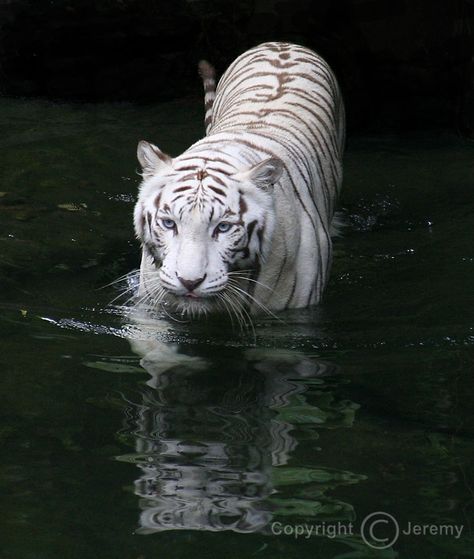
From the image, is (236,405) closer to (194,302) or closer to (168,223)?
(194,302)

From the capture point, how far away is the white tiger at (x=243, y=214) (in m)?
3.79

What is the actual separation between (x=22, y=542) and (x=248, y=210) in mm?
1681

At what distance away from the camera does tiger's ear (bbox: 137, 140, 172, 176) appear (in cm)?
405

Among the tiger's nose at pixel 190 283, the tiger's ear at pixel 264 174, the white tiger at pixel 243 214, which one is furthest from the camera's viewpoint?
the tiger's ear at pixel 264 174

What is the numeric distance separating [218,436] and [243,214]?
1.00 m

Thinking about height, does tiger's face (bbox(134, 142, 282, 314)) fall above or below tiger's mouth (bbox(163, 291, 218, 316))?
above

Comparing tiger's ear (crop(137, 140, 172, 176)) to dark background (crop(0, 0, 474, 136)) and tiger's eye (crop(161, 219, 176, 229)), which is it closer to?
tiger's eye (crop(161, 219, 176, 229))

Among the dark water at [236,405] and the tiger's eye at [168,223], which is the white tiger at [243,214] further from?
the dark water at [236,405]

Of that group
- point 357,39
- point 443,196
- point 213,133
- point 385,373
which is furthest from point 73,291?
point 357,39

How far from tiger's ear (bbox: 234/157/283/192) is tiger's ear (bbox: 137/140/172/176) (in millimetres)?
263

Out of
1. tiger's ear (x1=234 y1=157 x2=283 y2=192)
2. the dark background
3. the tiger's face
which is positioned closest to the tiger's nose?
the tiger's face

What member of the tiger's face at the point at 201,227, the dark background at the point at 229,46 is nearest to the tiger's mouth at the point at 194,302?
the tiger's face at the point at 201,227

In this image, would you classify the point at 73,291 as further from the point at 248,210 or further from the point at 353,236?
the point at 353,236

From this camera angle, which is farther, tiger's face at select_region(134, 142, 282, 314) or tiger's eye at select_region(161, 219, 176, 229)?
tiger's eye at select_region(161, 219, 176, 229)
